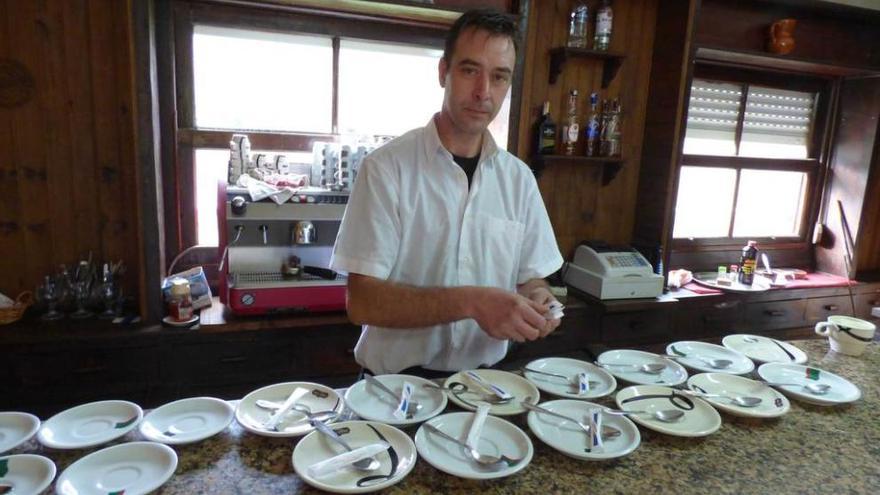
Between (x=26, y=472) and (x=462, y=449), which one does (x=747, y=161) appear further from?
(x=26, y=472)

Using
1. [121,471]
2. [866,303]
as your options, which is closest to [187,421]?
[121,471]

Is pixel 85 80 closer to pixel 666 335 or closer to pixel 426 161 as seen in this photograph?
pixel 426 161

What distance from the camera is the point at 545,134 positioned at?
8.77 ft

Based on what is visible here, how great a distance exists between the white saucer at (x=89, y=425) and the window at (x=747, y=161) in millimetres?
3039

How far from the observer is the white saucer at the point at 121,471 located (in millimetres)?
782

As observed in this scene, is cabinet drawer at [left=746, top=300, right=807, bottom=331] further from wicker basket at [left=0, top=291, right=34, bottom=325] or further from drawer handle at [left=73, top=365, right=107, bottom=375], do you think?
wicker basket at [left=0, top=291, right=34, bottom=325]

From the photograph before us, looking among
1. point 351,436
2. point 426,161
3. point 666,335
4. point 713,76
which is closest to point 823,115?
point 713,76

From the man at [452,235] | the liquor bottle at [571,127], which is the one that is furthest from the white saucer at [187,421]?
the liquor bottle at [571,127]

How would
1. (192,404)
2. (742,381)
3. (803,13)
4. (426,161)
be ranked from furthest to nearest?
(803,13)
(426,161)
(742,381)
(192,404)

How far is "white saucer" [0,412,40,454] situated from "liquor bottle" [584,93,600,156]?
2546 mm

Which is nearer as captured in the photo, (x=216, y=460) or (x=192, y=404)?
(x=216, y=460)

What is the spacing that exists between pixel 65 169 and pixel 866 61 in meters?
4.34

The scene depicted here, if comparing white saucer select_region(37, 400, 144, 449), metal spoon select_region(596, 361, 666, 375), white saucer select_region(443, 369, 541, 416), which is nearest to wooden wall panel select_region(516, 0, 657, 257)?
metal spoon select_region(596, 361, 666, 375)

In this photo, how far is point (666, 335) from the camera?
278cm
